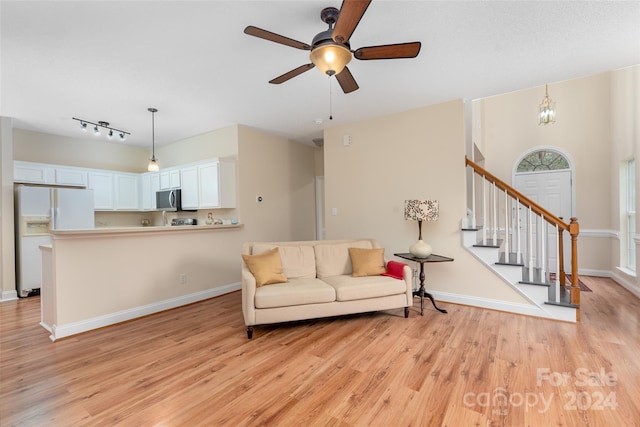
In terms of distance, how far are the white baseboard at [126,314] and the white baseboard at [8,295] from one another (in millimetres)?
1796

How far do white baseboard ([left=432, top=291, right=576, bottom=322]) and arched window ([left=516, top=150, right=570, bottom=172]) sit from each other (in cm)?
338

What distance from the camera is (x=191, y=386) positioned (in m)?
2.05

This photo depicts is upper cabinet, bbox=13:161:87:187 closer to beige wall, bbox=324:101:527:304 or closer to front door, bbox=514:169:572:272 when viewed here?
beige wall, bbox=324:101:527:304

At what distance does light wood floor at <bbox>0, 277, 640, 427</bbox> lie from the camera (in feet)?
5.74

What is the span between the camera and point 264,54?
2.62m

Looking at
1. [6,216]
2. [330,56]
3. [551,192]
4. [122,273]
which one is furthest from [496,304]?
[6,216]

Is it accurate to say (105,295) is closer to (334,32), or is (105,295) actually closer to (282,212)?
(282,212)

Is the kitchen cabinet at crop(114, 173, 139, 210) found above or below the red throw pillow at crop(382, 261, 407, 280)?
above

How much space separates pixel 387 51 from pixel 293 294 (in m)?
2.29

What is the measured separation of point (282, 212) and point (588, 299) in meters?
4.75

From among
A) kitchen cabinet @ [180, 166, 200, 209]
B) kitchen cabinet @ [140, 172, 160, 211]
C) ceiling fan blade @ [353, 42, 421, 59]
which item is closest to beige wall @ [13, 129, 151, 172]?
kitchen cabinet @ [140, 172, 160, 211]

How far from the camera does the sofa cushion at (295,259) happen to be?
341 centimetres

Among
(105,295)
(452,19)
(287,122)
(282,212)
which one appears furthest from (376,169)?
(105,295)

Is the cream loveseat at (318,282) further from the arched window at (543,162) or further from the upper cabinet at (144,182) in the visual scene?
the arched window at (543,162)
